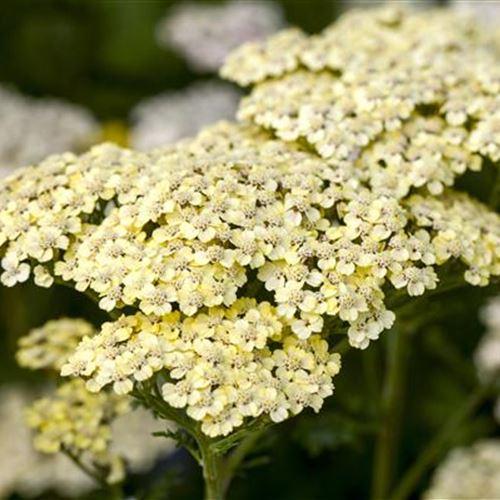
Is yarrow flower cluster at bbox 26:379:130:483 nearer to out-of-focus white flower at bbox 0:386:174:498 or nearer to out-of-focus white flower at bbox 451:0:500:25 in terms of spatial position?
out-of-focus white flower at bbox 0:386:174:498

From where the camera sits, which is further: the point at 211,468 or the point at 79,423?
the point at 79,423

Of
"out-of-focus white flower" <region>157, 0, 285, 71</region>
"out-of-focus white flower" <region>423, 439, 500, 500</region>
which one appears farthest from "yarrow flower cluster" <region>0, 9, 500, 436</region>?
"out-of-focus white flower" <region>157, 0, 285, 71</region>

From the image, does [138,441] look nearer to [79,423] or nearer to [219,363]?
[79,423]

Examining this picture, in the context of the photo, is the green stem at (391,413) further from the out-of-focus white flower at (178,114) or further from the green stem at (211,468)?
the out-of-focus white flower at (178,114)

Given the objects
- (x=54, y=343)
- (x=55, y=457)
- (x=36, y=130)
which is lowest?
(x=55, y=457)

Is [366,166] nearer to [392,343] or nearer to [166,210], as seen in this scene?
[166,210]

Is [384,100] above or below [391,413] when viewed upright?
above

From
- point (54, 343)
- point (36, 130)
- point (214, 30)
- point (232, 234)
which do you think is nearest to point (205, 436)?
point (232, 234)

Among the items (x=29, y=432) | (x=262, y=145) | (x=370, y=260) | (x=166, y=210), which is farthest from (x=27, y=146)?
(x=370, y=260)
